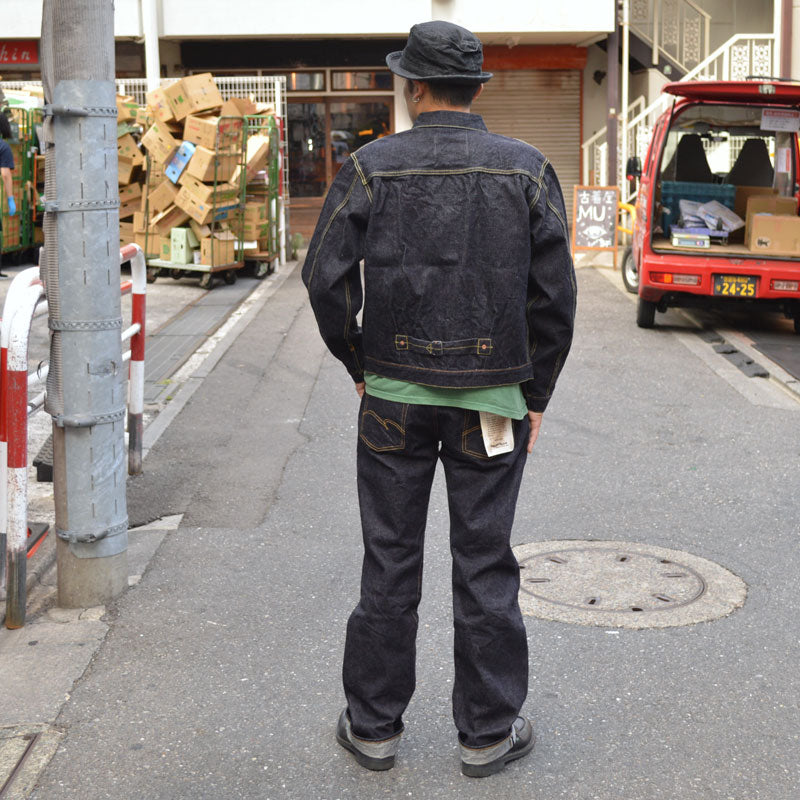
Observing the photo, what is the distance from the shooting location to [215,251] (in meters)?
15.2

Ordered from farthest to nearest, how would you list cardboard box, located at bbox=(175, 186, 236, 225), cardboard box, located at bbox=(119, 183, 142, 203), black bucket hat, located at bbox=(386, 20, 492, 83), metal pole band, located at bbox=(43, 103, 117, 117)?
1. cardboard box, located at bbox=(119, 183, 142, 203)
2. cardboard box, located at bbox=(175, 186, 236, 225)
3. metal pole band, located at bbox=(43, 103, 117, 117)
4. black bucket hat, located at bbox=(386, 20, 492, 83)

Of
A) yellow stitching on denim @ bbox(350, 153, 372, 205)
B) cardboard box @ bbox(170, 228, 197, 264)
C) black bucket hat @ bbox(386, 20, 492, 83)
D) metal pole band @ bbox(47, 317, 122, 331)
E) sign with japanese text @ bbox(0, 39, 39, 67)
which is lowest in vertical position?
cardboard box @ bbox(170, 228, 197, 264)

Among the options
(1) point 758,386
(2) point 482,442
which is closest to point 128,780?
(2) point 482,442

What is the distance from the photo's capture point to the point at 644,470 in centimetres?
683

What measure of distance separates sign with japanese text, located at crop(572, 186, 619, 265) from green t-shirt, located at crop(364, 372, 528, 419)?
13.8m

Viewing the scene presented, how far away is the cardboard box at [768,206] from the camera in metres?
12.0

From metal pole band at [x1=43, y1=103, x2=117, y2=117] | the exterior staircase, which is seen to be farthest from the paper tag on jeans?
the exterior staircase

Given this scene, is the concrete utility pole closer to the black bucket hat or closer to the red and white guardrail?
the red and white guardrail

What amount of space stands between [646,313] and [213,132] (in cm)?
605

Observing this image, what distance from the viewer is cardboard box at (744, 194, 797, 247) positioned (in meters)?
12.0

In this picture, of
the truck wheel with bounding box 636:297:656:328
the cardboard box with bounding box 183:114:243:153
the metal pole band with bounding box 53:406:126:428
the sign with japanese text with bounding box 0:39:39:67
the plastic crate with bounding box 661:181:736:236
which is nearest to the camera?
the metal pole band with bounding box 53:406:126:428

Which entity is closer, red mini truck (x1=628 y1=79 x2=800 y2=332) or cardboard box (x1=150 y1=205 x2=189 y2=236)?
red mini truck (x1=628 y1=79 x2=800 y2=332)

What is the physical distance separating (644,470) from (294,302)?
778 cm

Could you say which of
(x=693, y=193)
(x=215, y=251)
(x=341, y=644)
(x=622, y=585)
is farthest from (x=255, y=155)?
(x=341, y=644)
